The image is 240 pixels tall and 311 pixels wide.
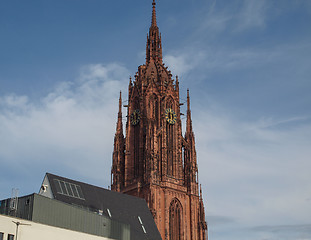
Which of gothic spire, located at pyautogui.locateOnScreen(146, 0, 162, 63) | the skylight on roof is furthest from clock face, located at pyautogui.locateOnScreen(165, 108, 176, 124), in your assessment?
the skylight on roof

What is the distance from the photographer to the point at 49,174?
63.9 m

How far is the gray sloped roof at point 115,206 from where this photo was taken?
6475 centimetres

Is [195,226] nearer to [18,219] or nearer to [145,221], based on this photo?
[145,221]

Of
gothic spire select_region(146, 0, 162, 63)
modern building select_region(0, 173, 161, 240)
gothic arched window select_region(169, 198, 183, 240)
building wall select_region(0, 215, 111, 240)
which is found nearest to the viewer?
building wall select_region(0, 215, 111, 240)

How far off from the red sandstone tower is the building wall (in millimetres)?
37224

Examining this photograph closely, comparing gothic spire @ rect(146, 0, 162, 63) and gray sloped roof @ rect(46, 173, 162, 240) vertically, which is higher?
gothic spire @ rect(146, 0, 162, 63)

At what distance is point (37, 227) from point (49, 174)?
48.2 ft

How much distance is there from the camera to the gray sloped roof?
6475 cm

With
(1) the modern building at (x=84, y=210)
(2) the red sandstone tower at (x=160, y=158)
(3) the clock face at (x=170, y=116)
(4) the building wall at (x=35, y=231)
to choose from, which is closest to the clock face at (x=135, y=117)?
(2) the red sandstone tower at (x=160, y=158)

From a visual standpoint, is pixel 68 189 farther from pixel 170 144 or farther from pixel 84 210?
pixel 170 144

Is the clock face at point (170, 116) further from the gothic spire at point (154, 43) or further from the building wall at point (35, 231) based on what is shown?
the building wall at point (35, 231)

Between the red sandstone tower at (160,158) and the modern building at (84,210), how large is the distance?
1763 cm

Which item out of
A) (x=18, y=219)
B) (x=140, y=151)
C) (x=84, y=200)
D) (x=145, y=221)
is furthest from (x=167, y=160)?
(x=18, y=219)

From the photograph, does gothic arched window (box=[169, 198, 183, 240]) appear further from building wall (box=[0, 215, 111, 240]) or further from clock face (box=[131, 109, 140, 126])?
building wall (box=[0, 215, 111, 240])
